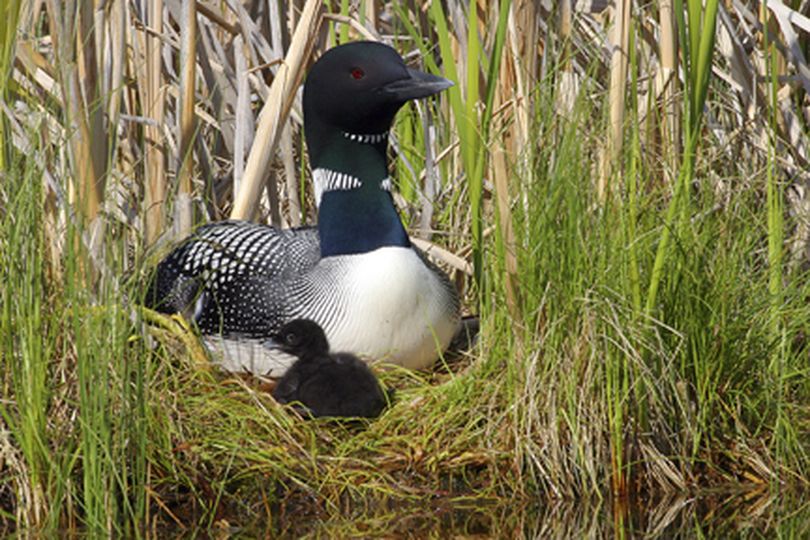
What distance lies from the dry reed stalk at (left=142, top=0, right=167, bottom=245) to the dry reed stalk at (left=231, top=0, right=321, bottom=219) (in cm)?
25

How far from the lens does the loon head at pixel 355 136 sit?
3920 mm

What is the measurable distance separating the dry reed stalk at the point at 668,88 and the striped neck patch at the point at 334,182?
0.77 m

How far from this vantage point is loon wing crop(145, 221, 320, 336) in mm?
4059

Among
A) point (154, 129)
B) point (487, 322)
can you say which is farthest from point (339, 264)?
point (154, 129)

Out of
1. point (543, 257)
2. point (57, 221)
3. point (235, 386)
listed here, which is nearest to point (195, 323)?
point (235, 386)

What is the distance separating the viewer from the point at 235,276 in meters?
4.12

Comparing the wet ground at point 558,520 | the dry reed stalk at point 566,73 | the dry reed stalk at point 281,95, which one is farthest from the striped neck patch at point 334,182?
the wet ground at point 558,520

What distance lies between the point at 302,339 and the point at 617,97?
3.32ft

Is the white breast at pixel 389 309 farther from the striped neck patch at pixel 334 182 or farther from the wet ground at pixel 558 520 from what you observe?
the wet ground at pixel 558 520

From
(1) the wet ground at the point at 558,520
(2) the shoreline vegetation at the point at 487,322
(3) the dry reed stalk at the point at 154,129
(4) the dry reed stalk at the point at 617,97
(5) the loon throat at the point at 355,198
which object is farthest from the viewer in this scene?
(3) the dry reed stalk at the point at 154,129

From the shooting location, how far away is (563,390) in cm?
338

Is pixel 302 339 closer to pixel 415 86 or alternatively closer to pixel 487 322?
pixel 487 322

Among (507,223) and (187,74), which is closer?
(507,223)

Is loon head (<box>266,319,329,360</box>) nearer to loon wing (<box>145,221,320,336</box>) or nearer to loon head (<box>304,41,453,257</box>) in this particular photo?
loon wing (<box>145,221,320,336</box>)
